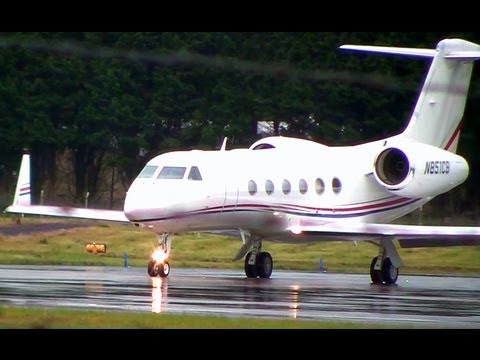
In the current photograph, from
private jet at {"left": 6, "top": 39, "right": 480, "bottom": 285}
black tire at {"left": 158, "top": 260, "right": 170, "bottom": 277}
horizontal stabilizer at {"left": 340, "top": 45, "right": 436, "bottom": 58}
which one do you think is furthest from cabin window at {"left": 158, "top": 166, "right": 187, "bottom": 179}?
horizontal stabilizer at {"left": 340, "top": 45, "right": 436, "bottom": 58}

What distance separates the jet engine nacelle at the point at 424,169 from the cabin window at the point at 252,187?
348cm

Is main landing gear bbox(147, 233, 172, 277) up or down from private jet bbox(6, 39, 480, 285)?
down

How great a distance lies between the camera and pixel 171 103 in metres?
45.2

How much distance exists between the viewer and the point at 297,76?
2461 centimetres

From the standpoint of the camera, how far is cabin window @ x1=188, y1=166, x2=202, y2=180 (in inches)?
1226

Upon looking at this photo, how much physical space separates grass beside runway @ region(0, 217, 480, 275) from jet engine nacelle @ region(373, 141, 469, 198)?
458 centimetres

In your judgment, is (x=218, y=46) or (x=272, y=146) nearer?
(x=272, y=146)

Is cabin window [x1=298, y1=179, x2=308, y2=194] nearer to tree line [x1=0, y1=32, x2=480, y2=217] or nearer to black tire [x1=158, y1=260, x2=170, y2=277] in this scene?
tree line [x1=0, y1=32, x2=480, y2=217]

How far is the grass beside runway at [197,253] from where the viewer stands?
37.6 meters

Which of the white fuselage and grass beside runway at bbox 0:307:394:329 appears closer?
grass beside runway at bbox 0:307:394:329

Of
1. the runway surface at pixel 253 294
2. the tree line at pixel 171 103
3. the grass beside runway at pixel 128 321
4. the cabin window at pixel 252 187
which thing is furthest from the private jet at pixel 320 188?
the grass beside runway at pixel 128 321
